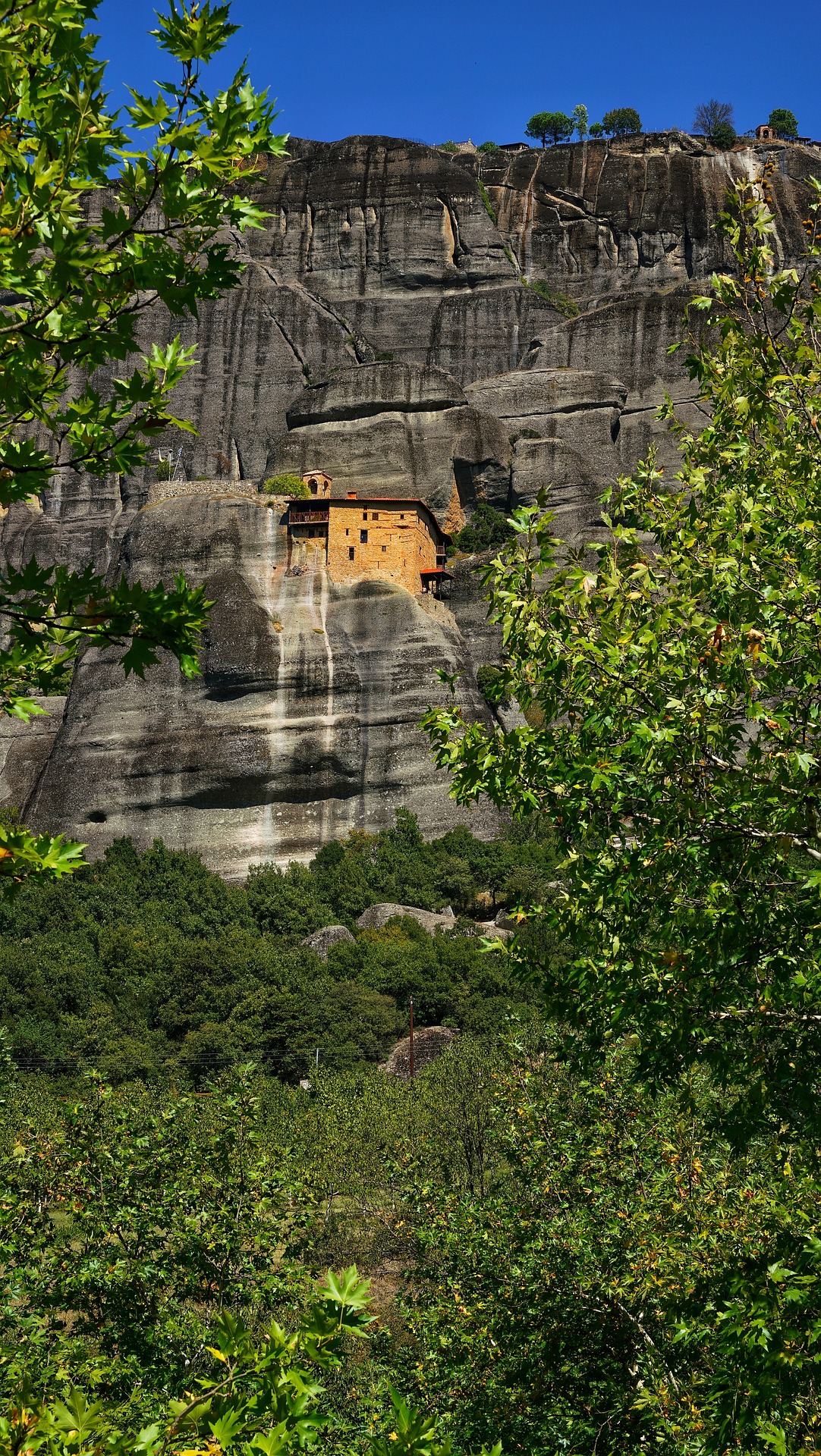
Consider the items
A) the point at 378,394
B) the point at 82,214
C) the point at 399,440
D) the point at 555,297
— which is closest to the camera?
the point at 82,214

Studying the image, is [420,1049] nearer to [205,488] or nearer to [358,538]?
[358,538]

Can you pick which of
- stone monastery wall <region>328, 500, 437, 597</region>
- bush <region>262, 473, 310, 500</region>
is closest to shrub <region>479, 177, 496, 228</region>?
bush <region>262, 473, 310, 500</region>

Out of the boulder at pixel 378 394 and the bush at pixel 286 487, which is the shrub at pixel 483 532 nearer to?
the boulder at pixel 378 394

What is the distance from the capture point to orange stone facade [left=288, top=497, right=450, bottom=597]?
5978 centimetres

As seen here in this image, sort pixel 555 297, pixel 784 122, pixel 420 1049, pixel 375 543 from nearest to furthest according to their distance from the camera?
pixel 420 1049 < pixel 375 543 < pixel 555 297 < pixel 784 122

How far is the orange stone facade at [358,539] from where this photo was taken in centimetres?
5978

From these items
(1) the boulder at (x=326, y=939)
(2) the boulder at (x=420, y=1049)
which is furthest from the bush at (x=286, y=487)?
(2) the boulder at (x=420, y=1049)

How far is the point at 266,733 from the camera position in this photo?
56.0 metres

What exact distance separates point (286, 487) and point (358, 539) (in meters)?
5.60

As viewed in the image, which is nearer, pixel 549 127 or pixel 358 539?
pixel 358 539

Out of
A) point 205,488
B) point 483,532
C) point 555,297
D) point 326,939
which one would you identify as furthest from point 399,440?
point 326,939

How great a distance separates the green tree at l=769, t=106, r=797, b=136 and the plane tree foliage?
10558 centimetres

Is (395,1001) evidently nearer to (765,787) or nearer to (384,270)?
(765,787)

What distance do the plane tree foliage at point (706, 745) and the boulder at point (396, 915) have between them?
4149 centimetres
